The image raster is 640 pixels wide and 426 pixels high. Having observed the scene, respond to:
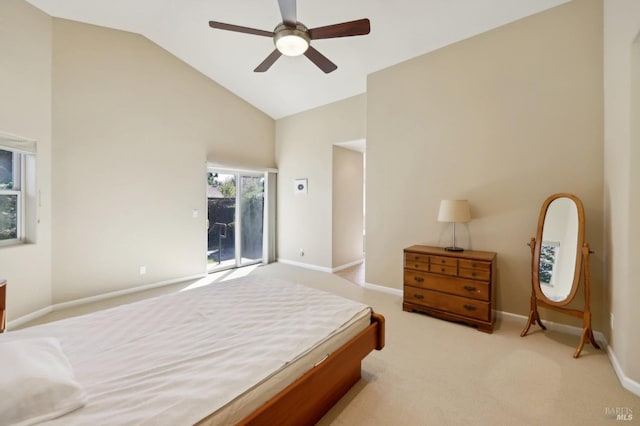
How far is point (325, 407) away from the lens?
5.62 ft

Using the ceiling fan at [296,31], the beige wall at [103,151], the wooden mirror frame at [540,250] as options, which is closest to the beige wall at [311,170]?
the beige wall at [103,151]

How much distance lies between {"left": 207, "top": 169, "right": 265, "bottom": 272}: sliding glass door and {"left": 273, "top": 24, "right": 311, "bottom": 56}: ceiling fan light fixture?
127 inches

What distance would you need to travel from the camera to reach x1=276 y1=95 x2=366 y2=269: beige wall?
4.89 m

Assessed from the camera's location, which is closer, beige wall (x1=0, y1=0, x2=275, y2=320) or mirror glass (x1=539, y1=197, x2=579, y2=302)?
mirror glass (x1=539, y1=197, x2=579, y2=302)

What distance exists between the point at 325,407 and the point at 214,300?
45.2 inches

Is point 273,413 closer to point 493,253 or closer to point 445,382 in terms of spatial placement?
point 445,382

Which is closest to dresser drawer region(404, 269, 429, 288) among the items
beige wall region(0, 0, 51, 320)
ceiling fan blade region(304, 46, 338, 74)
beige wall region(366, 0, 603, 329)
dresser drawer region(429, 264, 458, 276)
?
dresser drawer region(429, 264, 458, 276)

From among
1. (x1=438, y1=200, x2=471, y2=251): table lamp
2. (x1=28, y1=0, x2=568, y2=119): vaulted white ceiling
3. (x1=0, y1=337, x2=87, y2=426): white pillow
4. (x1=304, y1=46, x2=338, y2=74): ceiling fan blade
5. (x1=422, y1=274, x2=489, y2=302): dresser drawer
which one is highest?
(x1=28, y1=0, x2=568, y2=119): vaulted white ceiling

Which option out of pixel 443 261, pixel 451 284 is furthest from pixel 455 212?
pixel 451 284

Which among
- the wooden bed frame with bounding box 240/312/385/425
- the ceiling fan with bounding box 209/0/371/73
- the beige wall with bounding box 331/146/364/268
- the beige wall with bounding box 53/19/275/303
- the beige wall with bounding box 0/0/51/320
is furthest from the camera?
the beige wall with bounding box 331/146/364/268

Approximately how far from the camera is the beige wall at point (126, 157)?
11.0 ft

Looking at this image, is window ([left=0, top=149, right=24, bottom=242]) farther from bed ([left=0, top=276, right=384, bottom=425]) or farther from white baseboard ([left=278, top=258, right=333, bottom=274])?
white baseboard ([left=278, top=258, right=333, bottom=274])

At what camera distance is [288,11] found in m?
2.11

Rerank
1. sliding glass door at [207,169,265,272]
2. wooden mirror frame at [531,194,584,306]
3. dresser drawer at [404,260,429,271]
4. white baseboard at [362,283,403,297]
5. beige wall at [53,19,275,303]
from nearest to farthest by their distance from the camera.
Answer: wooden mirror frame at [531,194,584,306]
dresser drawer at [404,260,429,271]
beige wall at [53,19,275,303]
white baseboard at [362,283,403,297]
sliding glass door at [207,169,265,272]
